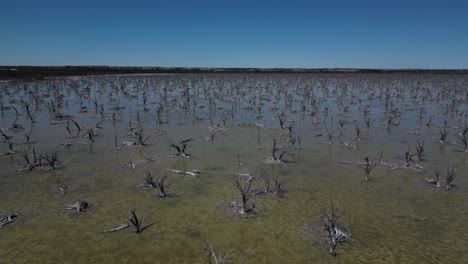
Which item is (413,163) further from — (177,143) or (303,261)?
(177,143)

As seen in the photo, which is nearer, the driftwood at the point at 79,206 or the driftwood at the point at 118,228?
the driftwood at the point at 118,228

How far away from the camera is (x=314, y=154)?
1137cm

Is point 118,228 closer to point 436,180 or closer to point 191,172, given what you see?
point 191,172

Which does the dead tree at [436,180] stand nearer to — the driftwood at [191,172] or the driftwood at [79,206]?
the driftwood at [191,172]

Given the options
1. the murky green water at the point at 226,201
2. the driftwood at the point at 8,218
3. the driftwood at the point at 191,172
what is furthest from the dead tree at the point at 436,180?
the driftwood at the point at 8,218

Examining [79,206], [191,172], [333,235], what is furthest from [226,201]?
[79,206]

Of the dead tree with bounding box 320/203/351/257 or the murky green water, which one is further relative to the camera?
the murky green water

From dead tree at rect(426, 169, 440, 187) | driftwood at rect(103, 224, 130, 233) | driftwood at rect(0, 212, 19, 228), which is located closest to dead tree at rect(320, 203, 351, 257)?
driftwood at rect(103, 224, 130, 233)

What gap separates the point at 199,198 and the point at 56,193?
311 cm

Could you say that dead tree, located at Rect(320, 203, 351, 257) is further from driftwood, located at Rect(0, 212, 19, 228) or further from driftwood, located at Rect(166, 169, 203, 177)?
driftwood, located at Rect(0, 212, 19, 228)

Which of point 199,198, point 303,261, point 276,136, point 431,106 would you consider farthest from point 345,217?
point 431,106

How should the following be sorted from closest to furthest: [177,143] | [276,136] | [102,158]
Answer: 1. [102,158]
2. [177,143]
3. [276,136]

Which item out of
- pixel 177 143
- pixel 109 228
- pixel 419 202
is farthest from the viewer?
pixel 177 143

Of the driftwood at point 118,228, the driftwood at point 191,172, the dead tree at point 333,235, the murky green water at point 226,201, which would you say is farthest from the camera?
the driftwood at point 191,172
